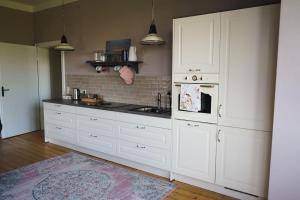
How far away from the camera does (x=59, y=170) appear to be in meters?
3.23

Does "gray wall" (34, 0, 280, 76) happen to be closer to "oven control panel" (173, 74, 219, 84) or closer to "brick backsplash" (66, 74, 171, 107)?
"brick backsplash" (66, 74, 171, 107)

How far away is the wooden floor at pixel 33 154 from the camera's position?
2650mm

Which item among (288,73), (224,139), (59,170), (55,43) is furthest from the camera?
(55,43)

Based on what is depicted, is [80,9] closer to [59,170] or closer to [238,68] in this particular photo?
[59,170]

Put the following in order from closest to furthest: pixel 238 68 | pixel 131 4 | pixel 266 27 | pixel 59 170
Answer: pixel 266 27 < pixel 238 68 < pixel 59 170 < pixel 131 4

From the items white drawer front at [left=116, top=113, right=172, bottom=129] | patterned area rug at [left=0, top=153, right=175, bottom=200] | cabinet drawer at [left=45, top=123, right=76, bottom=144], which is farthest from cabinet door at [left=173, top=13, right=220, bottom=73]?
cabinet drawer at [left=45, top=123, right=76, bottom=144]

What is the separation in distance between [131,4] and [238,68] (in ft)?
7.20

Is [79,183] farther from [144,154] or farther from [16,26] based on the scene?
[16,26]

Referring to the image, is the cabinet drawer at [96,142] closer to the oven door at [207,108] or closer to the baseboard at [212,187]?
the baseboard at [212,187]

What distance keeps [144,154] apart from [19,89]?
11.3 feet

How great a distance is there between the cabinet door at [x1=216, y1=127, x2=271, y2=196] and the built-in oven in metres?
0.23

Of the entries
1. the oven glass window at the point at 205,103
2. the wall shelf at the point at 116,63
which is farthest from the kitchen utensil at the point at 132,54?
the oven glass window at the point at 205,103

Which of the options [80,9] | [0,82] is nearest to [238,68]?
[80,9]

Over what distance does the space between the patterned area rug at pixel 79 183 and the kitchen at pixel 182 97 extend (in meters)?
0.26
